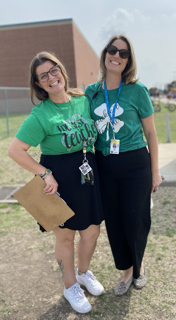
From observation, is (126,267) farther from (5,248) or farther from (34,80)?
(34,80)

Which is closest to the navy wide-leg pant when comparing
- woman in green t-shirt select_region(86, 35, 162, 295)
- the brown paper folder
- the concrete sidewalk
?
woman in green t-shirt select_region(86, 35, 162, 295)

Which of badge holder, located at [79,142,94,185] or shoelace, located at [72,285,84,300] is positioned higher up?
badge holder, located at [79,142,94,185]

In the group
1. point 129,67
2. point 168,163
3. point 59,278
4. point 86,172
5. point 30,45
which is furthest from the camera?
point 30,45

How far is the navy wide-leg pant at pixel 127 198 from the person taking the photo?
1.91 metres

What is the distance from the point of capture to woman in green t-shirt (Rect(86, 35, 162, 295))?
1847 mm

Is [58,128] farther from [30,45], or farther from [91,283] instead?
[30,45]

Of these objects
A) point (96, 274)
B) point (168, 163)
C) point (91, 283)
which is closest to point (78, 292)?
point (91, 283)

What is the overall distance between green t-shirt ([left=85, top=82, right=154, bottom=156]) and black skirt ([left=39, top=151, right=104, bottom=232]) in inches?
8.4

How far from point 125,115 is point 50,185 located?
2.34 ft

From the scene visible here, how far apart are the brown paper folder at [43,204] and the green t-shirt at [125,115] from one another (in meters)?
0.49

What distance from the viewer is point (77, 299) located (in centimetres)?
205

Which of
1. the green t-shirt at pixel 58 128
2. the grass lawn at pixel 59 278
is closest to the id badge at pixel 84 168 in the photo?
the green t-shirt at pixel 58 128

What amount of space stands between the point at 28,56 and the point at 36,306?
28.2m

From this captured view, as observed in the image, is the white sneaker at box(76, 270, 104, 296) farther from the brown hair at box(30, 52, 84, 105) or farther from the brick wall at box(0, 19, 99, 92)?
the brick wall at box(0, 19, 99, 92)
